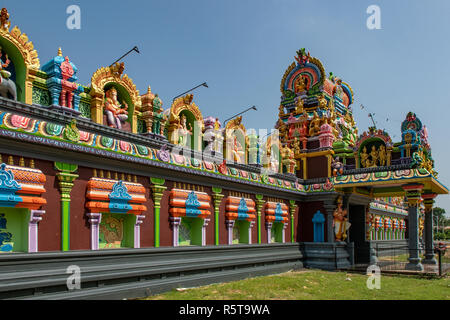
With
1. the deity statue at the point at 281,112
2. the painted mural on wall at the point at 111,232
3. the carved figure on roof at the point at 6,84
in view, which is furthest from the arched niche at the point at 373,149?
the carved figure on roof at the point at 6,84

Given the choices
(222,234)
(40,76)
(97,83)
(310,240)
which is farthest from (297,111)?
(40,76)

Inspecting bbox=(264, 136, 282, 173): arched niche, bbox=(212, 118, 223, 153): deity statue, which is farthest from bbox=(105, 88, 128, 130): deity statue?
bbox=(264, 136, 282, 173): arched niche

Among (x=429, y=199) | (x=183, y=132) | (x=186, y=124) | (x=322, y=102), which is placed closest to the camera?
(x=183, y=132)

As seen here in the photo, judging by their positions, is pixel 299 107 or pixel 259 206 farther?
pixel 299 107

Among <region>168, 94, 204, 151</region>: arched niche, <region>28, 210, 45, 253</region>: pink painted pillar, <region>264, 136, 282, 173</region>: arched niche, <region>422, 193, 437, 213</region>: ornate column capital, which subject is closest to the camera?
<region>28, 210, 45, 253</region>: pink painted pillar

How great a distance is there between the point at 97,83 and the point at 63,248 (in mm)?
4908

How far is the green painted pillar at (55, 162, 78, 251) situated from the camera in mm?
10836

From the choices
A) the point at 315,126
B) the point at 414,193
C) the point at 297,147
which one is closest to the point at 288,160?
the point at 297,147

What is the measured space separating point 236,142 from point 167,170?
539cm

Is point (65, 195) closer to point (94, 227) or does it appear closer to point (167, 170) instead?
point (94, 227)

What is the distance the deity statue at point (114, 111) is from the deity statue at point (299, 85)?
15.4 metres

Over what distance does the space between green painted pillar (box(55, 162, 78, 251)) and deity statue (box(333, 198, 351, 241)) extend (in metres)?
14.0

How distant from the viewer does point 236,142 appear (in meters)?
18.7

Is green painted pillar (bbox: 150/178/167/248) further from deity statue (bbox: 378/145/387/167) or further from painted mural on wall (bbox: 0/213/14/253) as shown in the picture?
deity statue (bbox: 378/145/387/167)
